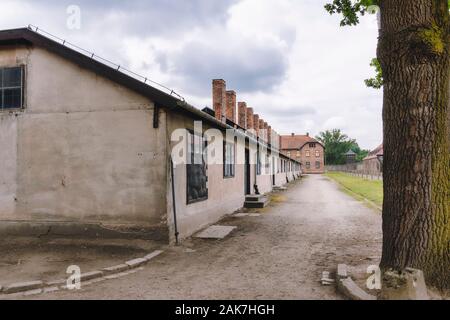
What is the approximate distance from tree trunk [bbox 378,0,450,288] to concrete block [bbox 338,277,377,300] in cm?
59

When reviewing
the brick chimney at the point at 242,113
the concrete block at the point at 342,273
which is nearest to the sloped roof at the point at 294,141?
the brick chimney at the point at 242,113

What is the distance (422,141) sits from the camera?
16.5 feet

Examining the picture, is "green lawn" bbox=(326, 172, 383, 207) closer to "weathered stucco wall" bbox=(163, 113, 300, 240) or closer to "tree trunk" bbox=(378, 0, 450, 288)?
"weathered stucco wall" bbox=(163, 113, 300, 240)

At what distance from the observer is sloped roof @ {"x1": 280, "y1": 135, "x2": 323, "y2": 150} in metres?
88.0

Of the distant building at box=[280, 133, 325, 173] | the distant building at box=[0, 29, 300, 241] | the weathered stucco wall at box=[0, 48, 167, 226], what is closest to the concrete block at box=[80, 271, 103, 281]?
the distant building at box=[0, 29, 300, 241]

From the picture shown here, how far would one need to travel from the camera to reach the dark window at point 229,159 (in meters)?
13.9

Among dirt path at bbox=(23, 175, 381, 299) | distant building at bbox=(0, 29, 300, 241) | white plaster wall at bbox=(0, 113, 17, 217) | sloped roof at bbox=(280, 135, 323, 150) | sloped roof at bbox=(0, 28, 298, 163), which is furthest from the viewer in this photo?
sloped roof at bbox=(280, 135, 323, 150)

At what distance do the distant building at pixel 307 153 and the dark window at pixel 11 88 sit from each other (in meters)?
78.7

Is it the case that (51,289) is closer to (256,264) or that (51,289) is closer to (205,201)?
(256,264)

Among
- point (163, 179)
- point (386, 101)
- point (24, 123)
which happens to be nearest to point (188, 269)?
point (163, 179)

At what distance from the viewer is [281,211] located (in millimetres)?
15312

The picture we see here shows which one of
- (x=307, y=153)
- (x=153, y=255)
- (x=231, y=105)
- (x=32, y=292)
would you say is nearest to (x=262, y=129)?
(x=231, y=105)
